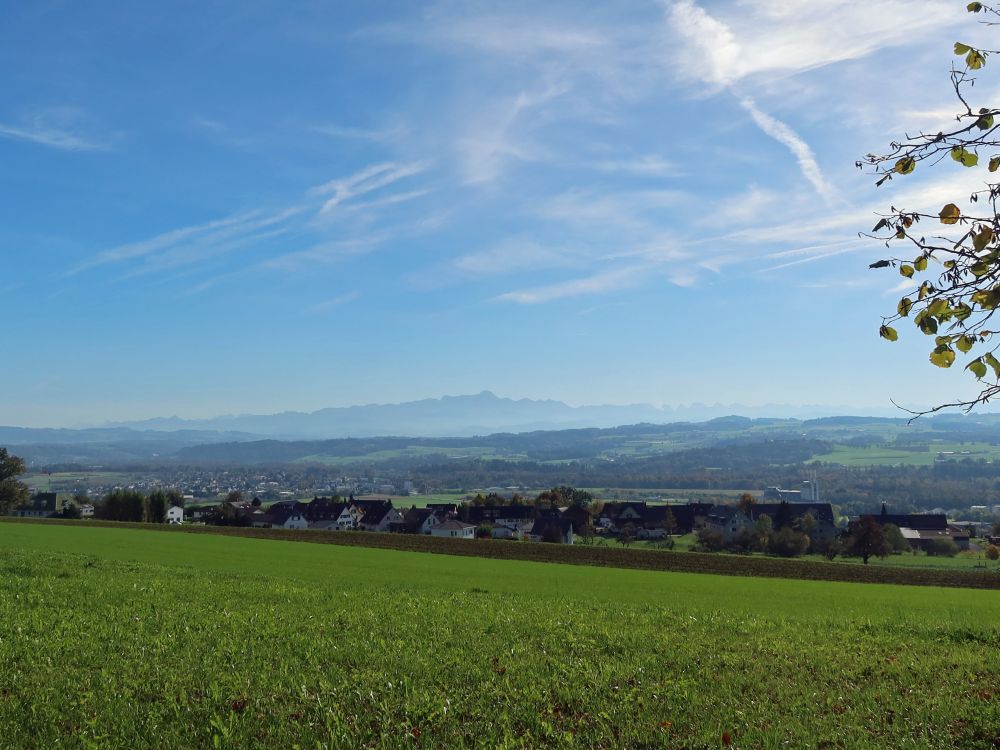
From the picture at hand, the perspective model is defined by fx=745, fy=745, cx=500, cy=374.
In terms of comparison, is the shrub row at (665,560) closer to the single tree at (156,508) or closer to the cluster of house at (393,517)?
the single tree at (156,508)

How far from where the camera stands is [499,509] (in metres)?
120

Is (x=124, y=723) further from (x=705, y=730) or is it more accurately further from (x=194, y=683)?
(x=705, y=730)

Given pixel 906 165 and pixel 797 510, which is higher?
pixel 906 165

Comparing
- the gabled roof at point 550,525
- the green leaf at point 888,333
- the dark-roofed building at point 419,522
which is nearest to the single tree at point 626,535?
the gabled roof at point 550,525

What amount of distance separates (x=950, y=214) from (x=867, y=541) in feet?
259

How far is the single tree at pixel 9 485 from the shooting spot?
101812 millimetres

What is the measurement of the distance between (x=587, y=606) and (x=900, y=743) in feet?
35.2

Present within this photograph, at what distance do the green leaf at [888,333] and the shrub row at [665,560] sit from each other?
40.3 metres

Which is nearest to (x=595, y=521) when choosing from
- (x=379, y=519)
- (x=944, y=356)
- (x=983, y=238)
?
(x=379, y=519)

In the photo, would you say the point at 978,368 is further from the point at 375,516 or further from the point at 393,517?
the point at 393,517

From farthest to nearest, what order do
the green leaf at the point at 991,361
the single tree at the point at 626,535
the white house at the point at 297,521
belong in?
the white house at the point at 297,521 → the single tree at the point at 626,535 → the green leaf at the point at 991,361

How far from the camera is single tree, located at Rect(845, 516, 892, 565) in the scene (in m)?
75.1

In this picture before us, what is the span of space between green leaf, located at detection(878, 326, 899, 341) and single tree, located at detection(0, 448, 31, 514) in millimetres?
119142

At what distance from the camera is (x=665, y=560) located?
48.9 metres
